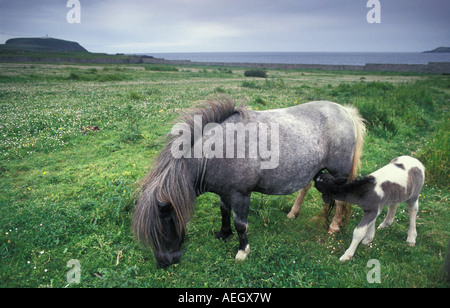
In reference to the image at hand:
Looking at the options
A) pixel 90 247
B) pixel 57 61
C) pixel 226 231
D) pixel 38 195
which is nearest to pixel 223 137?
pixel 226 231

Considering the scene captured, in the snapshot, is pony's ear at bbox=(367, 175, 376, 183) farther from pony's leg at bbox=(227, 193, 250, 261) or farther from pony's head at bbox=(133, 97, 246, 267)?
pony's head at bbox=(133, 97, 246, 267)

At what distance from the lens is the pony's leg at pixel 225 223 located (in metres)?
4.37

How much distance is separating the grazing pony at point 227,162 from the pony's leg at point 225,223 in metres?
0.15

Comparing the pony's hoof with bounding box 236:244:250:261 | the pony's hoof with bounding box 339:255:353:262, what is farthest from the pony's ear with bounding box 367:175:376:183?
the pony's hoof with bounding box 236:244:250:261

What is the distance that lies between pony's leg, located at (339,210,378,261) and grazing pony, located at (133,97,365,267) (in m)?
1.13

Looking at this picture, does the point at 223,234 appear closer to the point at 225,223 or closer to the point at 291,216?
the point at 225,223

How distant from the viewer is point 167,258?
374 centimetres

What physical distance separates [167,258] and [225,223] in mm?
1213

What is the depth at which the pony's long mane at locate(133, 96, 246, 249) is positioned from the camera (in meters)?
3.26

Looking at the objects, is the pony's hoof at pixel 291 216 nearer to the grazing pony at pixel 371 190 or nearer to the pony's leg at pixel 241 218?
the grazing pony at pixel 371 190

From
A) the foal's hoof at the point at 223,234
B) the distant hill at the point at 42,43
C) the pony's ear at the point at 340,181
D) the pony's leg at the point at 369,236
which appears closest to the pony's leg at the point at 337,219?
the pony's leg at the point at 369,236

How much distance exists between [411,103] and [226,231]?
14.6 m

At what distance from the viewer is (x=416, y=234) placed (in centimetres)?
455
